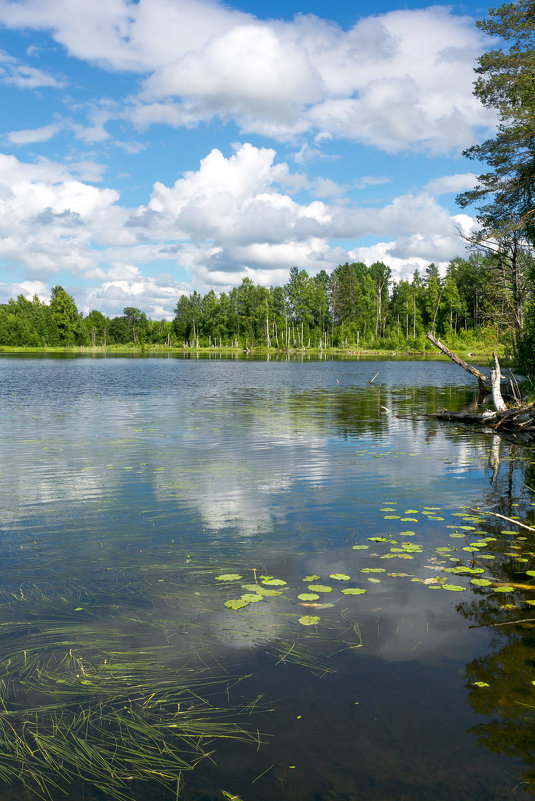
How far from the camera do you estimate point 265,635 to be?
6141 mm

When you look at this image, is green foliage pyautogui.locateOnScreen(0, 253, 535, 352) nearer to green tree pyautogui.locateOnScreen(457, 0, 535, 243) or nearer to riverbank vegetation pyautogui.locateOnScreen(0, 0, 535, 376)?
riverbank vegetation pyautogui.locateOnScreen(0, 0, 535, 376)

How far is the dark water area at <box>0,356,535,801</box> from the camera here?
4.30m

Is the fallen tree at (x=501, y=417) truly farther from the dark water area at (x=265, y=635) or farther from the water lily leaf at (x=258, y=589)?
the water lily leaf at (x=258, y=589)

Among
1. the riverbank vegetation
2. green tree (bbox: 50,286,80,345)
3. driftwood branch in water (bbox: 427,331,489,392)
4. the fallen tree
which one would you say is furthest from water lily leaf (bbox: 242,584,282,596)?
green tree (bbox: 50,286,80,345)

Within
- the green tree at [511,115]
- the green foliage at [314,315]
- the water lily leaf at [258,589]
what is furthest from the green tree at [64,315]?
the water lily leaf at [258,589]

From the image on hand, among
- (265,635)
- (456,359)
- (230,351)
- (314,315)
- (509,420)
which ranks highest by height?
(314,315)

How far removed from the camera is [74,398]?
3459 centimetres

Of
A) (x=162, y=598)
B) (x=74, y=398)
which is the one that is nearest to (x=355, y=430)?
(x=162, y=598)

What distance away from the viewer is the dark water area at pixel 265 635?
430cm

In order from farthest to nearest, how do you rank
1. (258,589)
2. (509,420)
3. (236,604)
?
(509,420) < (258,589) < (236,604)

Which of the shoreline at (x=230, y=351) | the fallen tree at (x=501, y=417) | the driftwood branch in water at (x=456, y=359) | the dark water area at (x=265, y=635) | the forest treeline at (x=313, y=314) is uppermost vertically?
the forest treeline at (x=313, y=314)

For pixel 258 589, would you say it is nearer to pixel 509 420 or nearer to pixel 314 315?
pixel 509 420

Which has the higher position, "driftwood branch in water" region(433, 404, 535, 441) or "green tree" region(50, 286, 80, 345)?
"green tree" region(50, 286, 80, 345)

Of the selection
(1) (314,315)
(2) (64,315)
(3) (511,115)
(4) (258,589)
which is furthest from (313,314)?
(4) (258,589)
